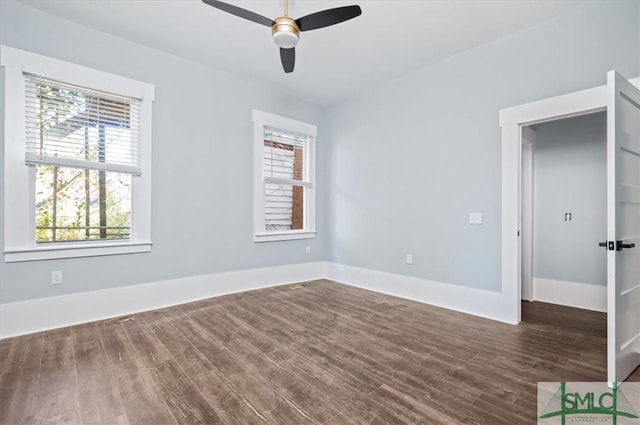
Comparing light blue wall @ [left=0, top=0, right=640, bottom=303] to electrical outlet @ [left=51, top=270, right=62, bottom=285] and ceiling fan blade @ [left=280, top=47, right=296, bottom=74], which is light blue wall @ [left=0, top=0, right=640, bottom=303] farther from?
ceiling fan blade @ [left=280, top=47, right=296, bottom=74]

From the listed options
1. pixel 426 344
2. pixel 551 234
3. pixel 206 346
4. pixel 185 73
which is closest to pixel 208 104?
pixel 185 73

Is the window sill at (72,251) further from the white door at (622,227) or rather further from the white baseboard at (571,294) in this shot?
the white baseboard at (571,294)

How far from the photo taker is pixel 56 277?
9.41 feet

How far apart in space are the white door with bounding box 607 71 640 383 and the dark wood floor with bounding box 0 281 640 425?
0.29 m

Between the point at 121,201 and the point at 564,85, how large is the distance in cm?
471

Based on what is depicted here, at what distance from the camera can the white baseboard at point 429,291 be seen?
320cm

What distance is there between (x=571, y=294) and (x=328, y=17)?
415 cm

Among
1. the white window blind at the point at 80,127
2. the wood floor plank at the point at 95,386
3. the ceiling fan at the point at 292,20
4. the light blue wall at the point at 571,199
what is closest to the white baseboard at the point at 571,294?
the light blue wall at the point at 571,199

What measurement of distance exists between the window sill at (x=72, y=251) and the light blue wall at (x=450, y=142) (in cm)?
297

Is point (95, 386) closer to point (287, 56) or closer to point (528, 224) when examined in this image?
point (287, 56)

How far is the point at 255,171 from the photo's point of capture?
4.33 m

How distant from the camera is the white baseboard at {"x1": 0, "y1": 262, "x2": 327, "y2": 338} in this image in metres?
2.70

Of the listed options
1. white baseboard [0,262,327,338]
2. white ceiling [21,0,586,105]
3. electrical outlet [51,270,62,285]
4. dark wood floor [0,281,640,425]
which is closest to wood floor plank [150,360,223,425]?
dark wood floor [0,281,640,425]

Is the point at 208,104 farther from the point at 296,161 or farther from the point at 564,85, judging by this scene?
the point at 564,85
